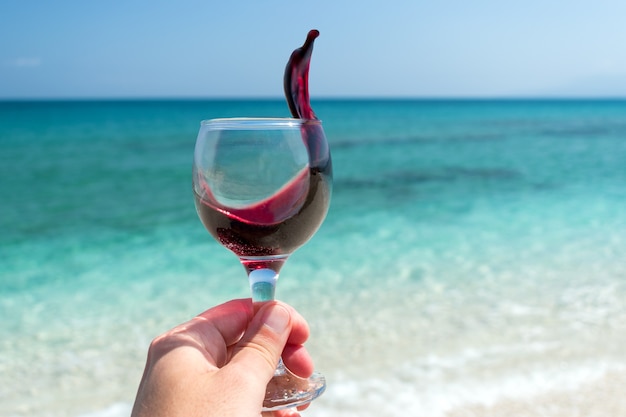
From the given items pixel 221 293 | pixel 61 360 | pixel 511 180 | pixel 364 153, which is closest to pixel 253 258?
pixel 61 360

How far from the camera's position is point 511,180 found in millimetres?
10281

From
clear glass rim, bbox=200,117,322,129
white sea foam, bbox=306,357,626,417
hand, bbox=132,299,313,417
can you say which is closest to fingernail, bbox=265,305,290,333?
hand, bbox=132,299,313,417

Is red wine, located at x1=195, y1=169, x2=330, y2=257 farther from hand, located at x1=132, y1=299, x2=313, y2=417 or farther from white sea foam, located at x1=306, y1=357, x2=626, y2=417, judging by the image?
white sea foam, located at x1=306, y1=357, x2=626, y2=417

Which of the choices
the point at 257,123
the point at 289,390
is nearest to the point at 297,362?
the point at 289,390

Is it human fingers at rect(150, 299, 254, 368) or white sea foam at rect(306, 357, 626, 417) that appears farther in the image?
white sea foam at rect(306, 357, 626, 417)

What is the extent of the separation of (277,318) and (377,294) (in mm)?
3126

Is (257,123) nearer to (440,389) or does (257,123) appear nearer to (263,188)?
(263,188)

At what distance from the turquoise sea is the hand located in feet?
5.58

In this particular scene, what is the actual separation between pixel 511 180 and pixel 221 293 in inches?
267

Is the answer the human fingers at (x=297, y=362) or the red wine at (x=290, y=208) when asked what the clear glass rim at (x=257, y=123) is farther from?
the human fingers at (x=297, y=362)

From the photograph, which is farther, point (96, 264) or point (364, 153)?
point (364, 153)

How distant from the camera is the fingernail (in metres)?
1.27

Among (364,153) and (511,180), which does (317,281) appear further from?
(364,153)

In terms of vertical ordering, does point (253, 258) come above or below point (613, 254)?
above
